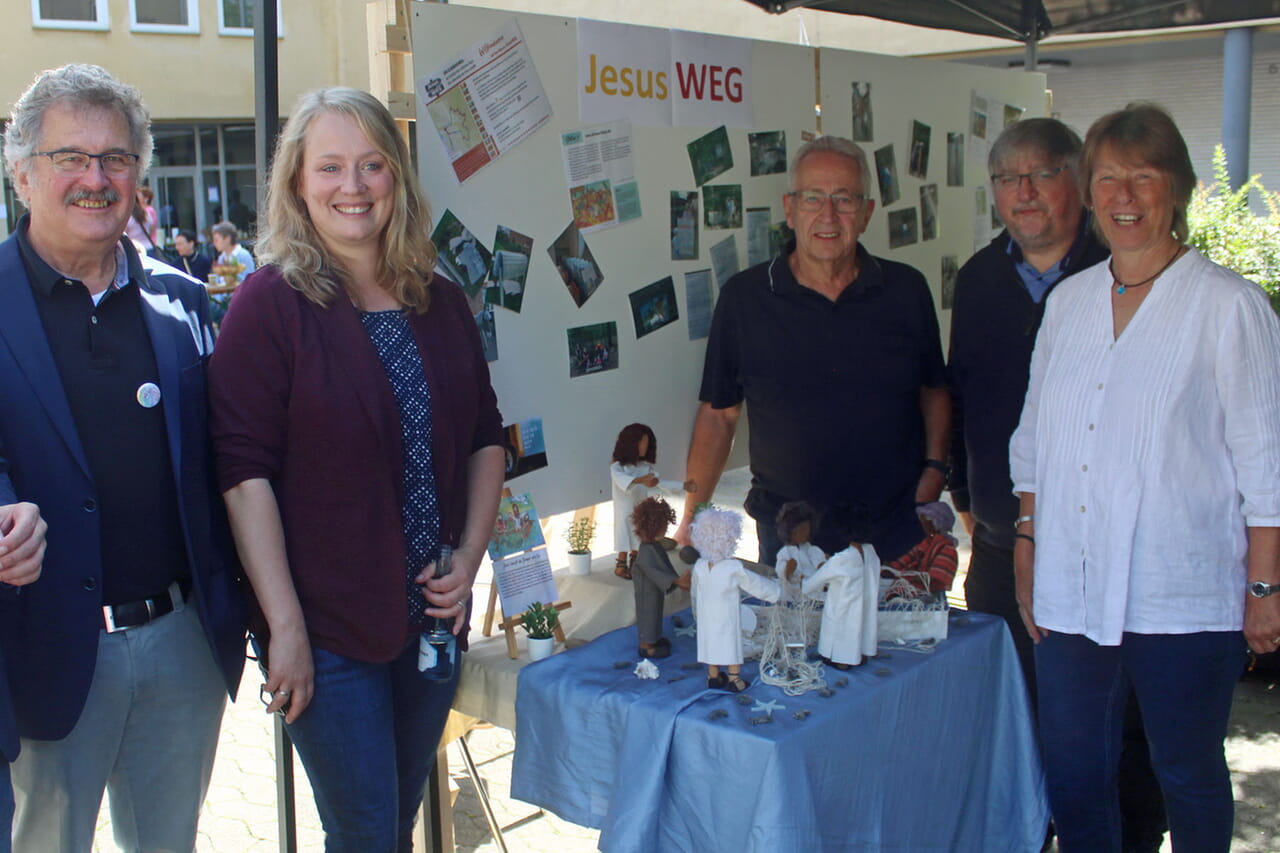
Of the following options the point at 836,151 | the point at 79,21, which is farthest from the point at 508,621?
the point at 79,21

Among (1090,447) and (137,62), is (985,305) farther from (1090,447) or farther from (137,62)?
(137,62)

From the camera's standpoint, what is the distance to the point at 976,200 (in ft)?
14.4

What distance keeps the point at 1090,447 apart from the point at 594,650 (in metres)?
1.04

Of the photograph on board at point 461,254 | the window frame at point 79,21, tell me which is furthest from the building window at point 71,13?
the photograph on board at point 461,254

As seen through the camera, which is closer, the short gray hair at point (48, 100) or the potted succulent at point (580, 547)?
the short gray hair at point (48, 100)

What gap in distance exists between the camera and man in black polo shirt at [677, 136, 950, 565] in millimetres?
2682

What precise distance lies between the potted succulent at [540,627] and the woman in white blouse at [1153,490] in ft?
3.25

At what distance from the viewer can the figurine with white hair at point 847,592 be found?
2.11m

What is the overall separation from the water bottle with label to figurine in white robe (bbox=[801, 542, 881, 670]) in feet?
2.27

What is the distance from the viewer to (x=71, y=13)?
56.7 feet

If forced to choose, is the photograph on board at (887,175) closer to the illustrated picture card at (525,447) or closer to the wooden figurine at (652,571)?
the illustrated picture card at (525,447)

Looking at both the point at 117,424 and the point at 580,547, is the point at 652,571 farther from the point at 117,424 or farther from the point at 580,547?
the point at 117,424

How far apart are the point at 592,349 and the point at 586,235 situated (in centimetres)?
28

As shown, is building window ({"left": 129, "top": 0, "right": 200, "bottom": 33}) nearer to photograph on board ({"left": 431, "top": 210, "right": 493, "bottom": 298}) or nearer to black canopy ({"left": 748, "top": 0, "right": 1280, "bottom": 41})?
black canopy ({"left": 748, "top": 0, "right": 1280, "bottom": 41})
